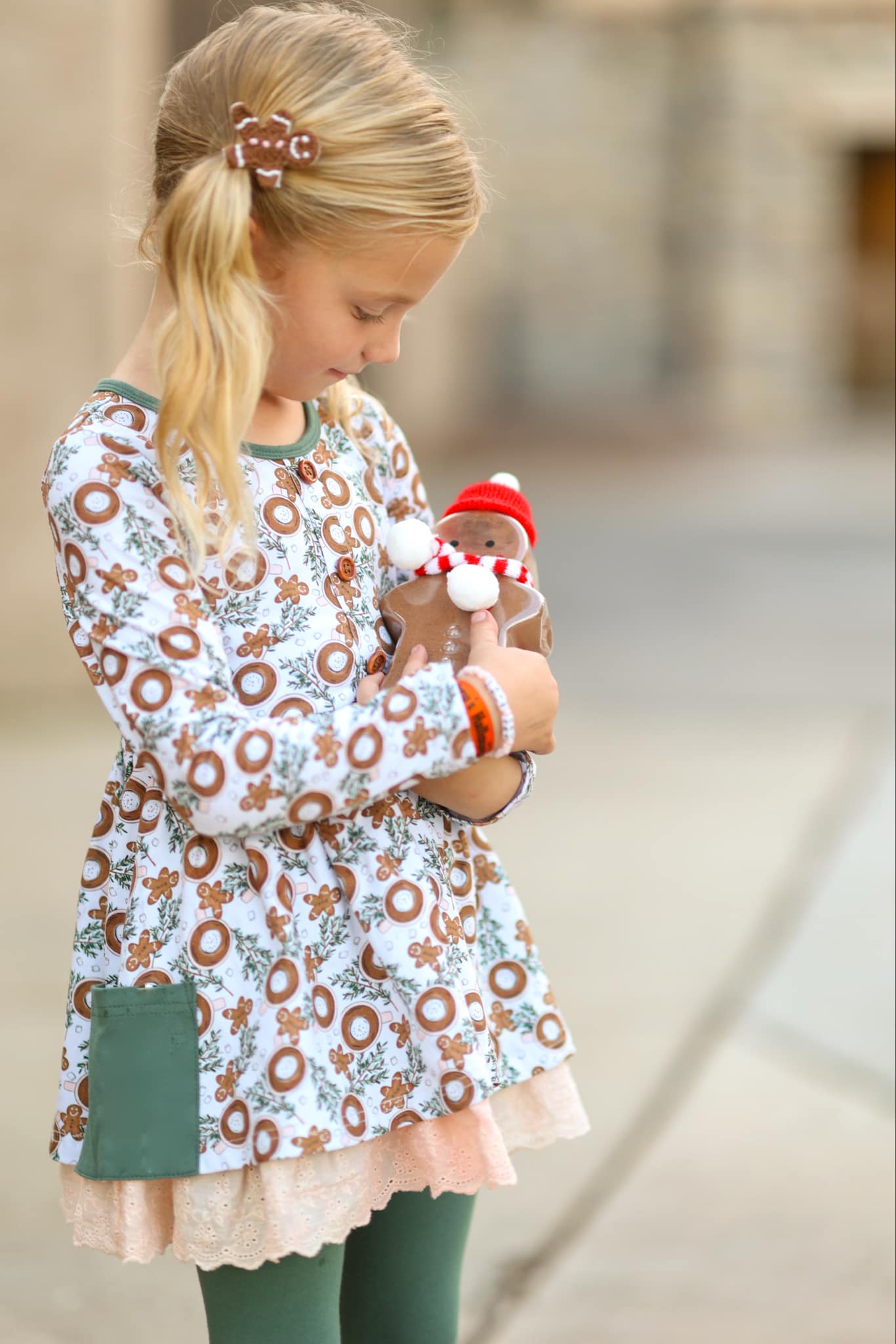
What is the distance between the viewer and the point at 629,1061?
11.1 feet

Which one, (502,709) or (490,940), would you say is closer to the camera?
(502,709)

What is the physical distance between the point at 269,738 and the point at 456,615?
12.5 inches

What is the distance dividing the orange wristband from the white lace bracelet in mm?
11

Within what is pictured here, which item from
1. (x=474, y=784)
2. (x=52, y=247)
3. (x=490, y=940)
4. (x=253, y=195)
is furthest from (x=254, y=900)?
(x=52, y=247)

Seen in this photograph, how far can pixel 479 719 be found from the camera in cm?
157

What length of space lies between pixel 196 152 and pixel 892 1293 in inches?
80.9

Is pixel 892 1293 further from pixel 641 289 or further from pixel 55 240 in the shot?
pixel 641 289

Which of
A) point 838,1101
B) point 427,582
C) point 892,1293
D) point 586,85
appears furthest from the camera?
point 586,85

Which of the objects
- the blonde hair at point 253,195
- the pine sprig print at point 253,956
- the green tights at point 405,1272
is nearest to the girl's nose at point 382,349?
the blonde hair at point 253,195

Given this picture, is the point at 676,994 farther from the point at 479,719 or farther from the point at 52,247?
the point at 52,247

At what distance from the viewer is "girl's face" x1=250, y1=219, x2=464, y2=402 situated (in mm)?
1592

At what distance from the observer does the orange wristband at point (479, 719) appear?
1.57 m

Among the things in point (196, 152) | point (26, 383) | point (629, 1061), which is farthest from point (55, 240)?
point (196, 152)

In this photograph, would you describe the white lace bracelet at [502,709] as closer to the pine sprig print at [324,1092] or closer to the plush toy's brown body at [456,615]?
the plush toy's brown body at [456,615]
